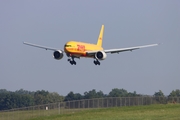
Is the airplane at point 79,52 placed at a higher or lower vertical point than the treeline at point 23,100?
higher

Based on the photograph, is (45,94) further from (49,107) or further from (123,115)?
(123,115)

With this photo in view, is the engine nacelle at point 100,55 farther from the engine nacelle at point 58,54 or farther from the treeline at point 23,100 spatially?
the treeline at point 23,100

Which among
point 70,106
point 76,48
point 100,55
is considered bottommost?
point 70,106

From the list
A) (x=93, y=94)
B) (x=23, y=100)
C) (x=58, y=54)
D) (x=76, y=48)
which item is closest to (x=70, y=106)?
(x=58, y=54)

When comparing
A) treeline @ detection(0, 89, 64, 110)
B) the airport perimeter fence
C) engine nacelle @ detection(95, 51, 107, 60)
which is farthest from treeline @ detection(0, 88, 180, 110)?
engine nacelle @ detection(95, 51, 107, 60)

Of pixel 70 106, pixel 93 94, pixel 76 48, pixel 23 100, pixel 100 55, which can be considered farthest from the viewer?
pixel 93 94

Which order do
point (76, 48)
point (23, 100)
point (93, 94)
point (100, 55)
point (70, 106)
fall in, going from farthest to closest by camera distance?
point (93, 94) < point (23, 100) < point (100, 55) < point (70, 106) < point (76, 48)

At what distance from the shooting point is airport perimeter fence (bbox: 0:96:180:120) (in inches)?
3028

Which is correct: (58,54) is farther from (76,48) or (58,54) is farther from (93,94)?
(93,94)

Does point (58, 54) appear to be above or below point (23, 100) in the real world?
above

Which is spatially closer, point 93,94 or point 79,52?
point 79,52

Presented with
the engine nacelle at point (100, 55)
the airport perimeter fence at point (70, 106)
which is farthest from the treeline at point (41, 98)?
the engine nacelle at point (100, 55)

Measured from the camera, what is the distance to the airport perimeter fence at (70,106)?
76900 mm

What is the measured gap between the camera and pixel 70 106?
80.8m
